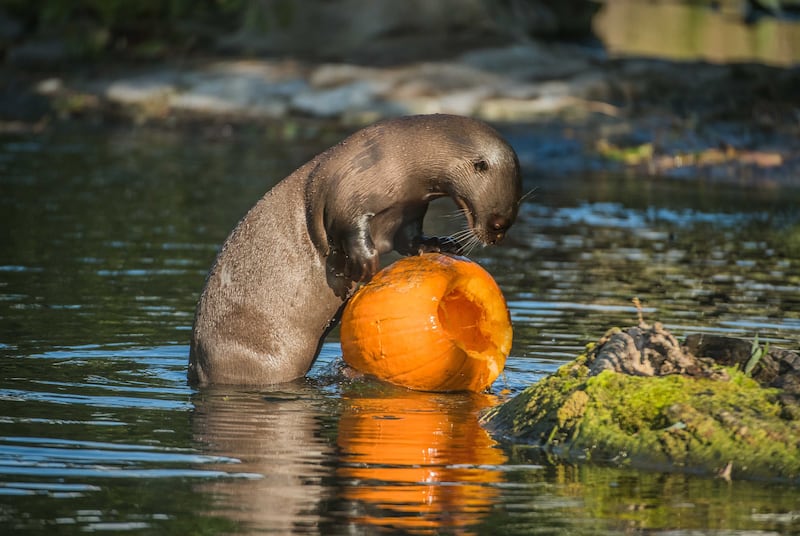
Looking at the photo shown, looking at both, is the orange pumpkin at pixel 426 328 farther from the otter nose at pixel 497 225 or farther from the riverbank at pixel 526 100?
the riverbank at pixel 526 100

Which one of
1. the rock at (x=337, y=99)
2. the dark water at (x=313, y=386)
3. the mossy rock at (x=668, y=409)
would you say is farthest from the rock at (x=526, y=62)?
the mossy rock at (x=668, y=409)

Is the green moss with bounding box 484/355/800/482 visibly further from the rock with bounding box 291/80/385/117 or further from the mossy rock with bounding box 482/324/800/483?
the rock with bounding box 291/80/385/117

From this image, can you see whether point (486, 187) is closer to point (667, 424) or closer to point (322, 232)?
point (322, 232)

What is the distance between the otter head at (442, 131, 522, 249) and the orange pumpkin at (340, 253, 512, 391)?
0.43m

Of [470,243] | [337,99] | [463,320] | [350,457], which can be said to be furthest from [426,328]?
[337,99]

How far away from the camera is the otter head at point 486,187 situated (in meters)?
9.37

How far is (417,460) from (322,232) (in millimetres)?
2463

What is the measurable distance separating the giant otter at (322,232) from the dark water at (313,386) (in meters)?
0.29

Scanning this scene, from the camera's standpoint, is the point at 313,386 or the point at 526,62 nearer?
the point at 313,386

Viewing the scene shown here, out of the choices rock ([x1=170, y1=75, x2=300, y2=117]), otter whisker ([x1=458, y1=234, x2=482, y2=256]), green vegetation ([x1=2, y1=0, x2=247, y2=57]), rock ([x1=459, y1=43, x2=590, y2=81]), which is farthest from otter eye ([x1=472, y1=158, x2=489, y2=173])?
green vegetation ([x1=2, y1=0, x2=247, y2=57])

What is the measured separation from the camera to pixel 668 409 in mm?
7410

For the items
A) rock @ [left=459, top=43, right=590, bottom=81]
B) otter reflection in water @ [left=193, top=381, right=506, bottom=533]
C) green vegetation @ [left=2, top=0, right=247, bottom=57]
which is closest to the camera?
otter reflection in water @ [left=193, top=381, right=506, bottom=533]

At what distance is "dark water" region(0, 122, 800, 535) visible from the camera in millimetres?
6402

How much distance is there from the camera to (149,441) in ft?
25.3
